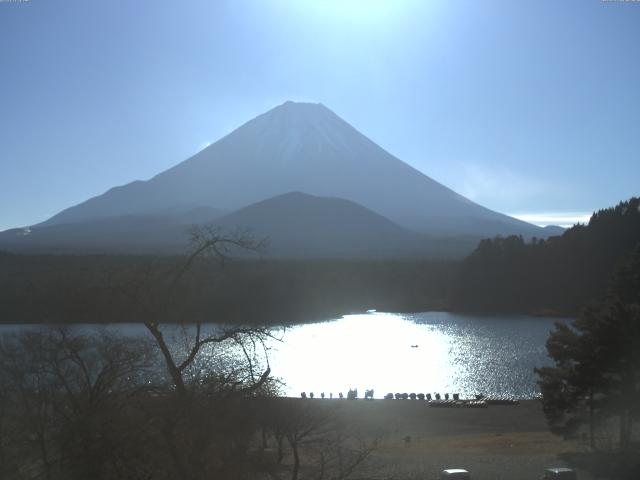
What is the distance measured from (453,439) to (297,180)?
305ft

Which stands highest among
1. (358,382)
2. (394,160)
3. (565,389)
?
(394,160)

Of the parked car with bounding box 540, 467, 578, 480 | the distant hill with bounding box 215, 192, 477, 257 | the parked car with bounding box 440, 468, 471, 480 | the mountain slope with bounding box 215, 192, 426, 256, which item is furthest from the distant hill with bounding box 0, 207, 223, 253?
the parked car with bounding box 540, 467, 578, 480

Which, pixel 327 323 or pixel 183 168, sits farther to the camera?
pixel 183 168

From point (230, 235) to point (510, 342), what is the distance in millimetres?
24486

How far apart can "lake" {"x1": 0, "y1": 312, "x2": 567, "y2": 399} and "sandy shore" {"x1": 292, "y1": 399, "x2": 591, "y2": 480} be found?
7.95ft

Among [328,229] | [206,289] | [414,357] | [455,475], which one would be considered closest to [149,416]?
[206,289]

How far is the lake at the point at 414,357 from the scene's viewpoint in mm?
19250

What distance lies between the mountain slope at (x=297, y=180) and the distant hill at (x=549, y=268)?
55.9m

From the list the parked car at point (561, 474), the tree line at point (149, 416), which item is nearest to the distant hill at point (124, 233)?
the parked car at point (561, 474)

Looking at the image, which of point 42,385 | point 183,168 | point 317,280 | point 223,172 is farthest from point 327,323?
point 183,168

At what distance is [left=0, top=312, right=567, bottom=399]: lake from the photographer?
19250 mm

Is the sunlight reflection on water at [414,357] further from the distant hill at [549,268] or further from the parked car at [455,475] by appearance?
the parked car at [455,475]

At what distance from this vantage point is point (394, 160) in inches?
4368

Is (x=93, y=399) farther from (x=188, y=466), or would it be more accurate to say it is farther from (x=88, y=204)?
(x=88, y=204)
